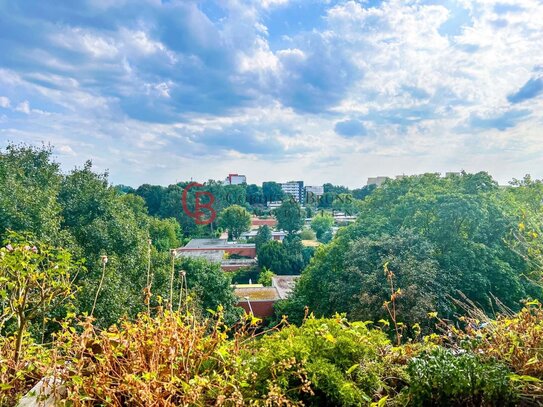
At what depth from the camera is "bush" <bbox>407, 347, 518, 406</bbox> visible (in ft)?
3.89

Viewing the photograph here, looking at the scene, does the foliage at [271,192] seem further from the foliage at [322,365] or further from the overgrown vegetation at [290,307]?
the foliage at [322,365]

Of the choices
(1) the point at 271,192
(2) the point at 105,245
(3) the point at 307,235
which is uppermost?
(1) the point at 271,192

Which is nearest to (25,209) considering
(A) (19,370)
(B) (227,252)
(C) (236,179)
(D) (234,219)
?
(A) (19,370)

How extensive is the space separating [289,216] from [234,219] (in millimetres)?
4444

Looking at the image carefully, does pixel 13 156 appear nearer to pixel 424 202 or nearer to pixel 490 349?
pixel 424 202

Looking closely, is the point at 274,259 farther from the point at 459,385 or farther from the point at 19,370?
the point at 459,385

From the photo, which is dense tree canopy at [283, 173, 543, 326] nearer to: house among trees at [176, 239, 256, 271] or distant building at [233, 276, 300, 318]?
distant building at [233, 276, 300, 318]

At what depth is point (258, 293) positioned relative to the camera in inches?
521

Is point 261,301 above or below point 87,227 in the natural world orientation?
below

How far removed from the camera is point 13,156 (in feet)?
34.9

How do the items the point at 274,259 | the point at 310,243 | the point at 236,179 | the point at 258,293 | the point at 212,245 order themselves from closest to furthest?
1. the point at 258,293
2. the point at 274,259
3. the point at 212,245
4. the point at 310,243
5. the point at 236,179

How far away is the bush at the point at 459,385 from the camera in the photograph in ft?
3.89

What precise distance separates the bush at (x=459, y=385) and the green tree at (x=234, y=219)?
28.3 metres

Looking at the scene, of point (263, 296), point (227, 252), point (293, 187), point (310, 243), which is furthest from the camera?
point (293, 187)
